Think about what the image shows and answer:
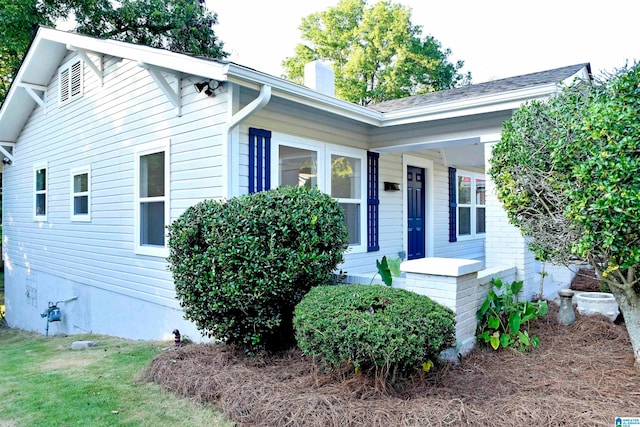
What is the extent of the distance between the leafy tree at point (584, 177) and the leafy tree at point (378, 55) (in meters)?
19.9

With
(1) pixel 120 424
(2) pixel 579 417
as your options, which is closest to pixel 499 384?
(2) pixel 579 417

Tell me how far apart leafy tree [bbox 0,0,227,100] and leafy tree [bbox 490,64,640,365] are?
1344 cm

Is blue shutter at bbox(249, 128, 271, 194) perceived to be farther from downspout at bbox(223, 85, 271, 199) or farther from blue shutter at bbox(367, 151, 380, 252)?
blue shutter at bbox(367, 151, 380, 252)

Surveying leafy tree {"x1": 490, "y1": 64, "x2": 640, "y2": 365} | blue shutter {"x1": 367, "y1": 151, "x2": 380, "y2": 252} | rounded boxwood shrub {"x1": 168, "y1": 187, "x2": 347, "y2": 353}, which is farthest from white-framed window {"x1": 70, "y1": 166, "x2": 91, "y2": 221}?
leafy tree {"x1": 490, "y1": 64, "x2": 640, "y2": 365}

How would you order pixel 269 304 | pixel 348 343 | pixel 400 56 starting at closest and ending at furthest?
pixel 348 343, pixel 269 304, pixel 400 56

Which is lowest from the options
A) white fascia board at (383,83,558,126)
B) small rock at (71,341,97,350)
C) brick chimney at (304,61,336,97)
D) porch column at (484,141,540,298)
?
small rock at (71,341,97,350)

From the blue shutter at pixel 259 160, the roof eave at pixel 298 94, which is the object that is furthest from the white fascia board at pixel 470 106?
the blue shutter at pixel 259 160

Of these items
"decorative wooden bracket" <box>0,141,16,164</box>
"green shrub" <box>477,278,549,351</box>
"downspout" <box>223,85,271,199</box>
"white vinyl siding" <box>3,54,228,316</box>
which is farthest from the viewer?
"decorative wooden bracket" <box>0,141,16,164</box>

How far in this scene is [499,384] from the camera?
3604 millimetres

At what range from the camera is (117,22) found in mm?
15883

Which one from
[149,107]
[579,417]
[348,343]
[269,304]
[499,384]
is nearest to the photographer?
[579,417]

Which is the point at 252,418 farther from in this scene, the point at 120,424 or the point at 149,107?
the point at 149,107

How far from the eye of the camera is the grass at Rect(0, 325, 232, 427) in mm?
3256

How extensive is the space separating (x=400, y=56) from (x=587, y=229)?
2193cm
